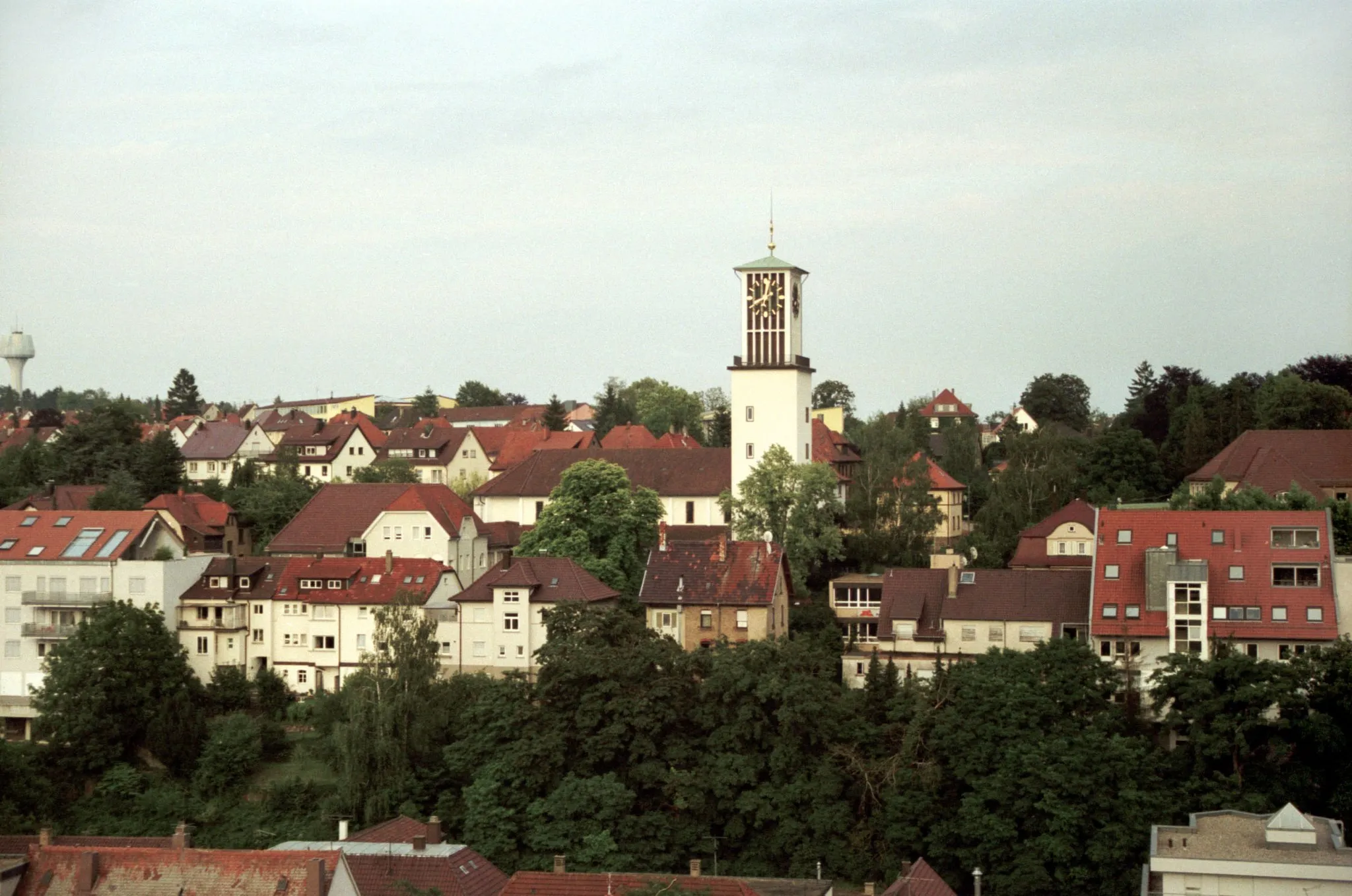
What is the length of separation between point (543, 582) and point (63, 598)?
1476 cm

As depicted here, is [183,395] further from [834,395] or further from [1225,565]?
[1225,565]

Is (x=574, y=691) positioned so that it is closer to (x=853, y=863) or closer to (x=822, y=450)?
(x=853, y=863)

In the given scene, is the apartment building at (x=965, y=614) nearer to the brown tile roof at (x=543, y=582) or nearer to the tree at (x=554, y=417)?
the brown tile roof at (x=543, y=582)

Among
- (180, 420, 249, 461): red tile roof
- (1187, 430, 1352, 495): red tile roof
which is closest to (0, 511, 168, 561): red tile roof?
(180, 420, 249, 461): red tile roof

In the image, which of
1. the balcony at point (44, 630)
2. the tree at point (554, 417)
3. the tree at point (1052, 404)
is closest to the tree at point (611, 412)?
the tree at point (554, 417)

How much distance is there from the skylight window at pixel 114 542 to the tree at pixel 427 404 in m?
76.8

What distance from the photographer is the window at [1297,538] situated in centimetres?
4184

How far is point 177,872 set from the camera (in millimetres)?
33469

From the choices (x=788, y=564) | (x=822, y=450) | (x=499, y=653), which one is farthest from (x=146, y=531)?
(x=822, y=450)

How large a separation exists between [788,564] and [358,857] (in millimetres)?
20170

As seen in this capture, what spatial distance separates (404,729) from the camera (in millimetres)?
42156

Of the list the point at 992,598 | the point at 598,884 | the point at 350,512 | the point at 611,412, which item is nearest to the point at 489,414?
the point at 611,412

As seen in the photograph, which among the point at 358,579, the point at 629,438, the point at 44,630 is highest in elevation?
the point at 629,438

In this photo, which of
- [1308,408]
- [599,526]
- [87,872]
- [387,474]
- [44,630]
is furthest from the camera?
[387,474]
